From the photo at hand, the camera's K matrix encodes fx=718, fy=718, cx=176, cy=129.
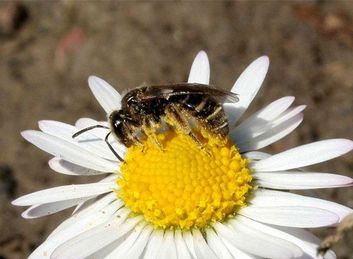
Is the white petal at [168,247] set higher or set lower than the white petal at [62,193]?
lower

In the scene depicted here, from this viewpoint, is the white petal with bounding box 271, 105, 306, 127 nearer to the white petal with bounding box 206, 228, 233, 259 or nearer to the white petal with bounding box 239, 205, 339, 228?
the white petal with bounding box 239, 205, 339, 228

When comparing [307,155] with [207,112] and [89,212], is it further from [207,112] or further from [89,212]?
[89,212]

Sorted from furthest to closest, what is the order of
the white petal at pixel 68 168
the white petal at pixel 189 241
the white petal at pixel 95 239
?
the white petal at pixel 68 168 < the white petal at pixel 189 241 < the white petal at pixel 95 239

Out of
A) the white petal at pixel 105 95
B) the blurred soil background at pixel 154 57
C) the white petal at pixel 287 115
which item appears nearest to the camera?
the white petal at pixel 287 115

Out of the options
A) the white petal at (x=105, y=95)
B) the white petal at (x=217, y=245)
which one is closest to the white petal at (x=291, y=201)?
the white petal at (x=217, y=245)

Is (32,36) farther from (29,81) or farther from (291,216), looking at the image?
(291,216)

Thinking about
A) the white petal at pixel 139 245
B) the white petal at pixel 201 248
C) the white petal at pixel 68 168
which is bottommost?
the white petal at pixel 201 248

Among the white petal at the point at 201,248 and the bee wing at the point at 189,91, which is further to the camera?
the bee wing at the point at 189,91

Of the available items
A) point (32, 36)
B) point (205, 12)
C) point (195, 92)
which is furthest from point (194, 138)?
point (32, 36)

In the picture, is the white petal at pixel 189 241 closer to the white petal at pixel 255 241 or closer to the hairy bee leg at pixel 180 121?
the white petal at pixel 255 241
